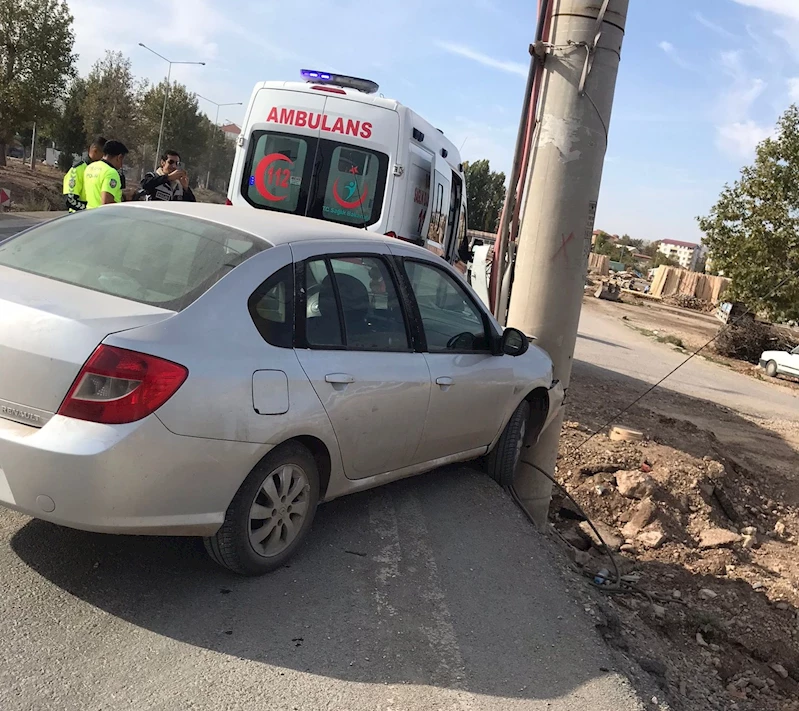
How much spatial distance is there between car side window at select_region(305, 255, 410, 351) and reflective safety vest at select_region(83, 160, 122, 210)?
168 inches

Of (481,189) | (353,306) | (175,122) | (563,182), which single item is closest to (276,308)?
(353,306)

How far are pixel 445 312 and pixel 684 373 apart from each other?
48.0 ft

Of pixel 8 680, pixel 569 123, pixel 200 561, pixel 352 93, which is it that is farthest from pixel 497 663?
pixel 352 93

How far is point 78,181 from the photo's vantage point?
27.9 ft

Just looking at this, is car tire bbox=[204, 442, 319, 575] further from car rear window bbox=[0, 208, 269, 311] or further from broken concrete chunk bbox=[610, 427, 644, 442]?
broken concrete chunk bbox=[610, 427, 644, 442]

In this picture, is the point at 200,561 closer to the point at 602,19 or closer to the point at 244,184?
the point at 602,19

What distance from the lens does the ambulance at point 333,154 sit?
9016 millimetres

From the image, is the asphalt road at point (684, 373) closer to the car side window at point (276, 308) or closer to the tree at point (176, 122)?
the car side window at point (276, 308)

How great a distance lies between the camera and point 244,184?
9531 mm

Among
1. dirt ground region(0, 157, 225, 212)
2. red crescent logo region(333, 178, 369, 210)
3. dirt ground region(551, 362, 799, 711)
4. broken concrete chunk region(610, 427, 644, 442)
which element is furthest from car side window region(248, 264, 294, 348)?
dirt ground region(0, 157, 225, 212)

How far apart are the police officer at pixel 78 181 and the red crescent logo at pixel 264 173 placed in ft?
5.52

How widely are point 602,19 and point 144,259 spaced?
381 centimetres

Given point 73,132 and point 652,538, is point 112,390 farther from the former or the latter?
point 73,132

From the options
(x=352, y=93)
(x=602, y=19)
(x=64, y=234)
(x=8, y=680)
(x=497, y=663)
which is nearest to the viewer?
(x=8, y=680)
